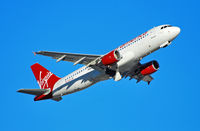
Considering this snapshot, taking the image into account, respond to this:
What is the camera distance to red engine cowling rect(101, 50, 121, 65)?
3803 cm

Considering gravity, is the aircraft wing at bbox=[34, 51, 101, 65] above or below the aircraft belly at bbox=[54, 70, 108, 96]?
above

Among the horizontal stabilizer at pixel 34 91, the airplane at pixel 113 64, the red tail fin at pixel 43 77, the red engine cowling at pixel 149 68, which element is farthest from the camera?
the red tail fin at pixel 43 77

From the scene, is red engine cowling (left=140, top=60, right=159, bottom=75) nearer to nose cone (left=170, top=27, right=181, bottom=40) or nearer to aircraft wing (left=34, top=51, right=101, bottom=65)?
nose cone (left=170, top=27, right=181, bottom=40)

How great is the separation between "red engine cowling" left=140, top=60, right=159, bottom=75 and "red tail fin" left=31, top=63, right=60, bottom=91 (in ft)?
40.8

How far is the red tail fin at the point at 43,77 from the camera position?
47369 mm

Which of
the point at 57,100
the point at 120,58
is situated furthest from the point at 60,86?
the point at 120,58

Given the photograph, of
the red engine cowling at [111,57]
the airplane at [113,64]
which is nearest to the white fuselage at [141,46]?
the airplane at [113,64]

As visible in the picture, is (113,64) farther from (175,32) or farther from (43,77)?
(43,77)

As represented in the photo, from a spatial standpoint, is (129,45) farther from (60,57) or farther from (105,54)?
(60,57)

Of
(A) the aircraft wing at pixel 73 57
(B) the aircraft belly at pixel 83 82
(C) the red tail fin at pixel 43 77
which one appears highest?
(C) the red tail fin at pixel 43 77

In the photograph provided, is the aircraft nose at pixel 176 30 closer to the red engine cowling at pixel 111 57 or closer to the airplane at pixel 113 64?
the airplane at pixel 113 64

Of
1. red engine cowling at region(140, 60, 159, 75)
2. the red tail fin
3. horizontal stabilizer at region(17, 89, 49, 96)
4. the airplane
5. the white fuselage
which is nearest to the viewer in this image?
the white fuselage

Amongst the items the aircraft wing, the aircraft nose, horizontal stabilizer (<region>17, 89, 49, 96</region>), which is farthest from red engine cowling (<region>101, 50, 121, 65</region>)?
horizontal stabilizer (<region>17, 89, 49, 96</region>)

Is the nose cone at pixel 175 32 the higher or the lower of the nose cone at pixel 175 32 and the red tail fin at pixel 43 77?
the lower
